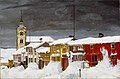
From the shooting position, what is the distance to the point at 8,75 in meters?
6.02

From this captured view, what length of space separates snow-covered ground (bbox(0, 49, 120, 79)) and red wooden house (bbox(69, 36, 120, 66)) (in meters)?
0.07

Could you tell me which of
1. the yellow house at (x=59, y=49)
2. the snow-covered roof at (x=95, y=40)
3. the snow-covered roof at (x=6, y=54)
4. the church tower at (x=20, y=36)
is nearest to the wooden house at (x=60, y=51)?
the yellow house at (x=59, y=49)

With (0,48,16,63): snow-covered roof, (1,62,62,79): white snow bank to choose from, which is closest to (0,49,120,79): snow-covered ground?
(1,62,62,79): white snow bank

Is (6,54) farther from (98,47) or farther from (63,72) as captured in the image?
(98,47)

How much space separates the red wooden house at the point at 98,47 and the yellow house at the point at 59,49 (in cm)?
10

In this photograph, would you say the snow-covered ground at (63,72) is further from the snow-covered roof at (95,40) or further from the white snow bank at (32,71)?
the snow-covered roof at (95,40)

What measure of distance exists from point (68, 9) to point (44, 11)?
402 millimetres

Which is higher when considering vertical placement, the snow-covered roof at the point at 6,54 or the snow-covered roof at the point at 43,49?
the snow-covered roof at the point at 43,49

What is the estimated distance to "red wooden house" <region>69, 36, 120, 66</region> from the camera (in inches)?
235

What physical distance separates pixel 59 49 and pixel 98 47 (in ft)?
2.09

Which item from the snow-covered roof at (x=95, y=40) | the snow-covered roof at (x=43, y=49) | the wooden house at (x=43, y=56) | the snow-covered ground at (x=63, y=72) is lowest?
the snow-covered ground at (x=63, y=72)

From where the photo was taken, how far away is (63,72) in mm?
6023

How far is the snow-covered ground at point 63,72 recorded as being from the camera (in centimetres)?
599

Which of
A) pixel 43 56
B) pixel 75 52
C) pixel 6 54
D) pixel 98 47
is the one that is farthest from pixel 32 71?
pixel 98 47
